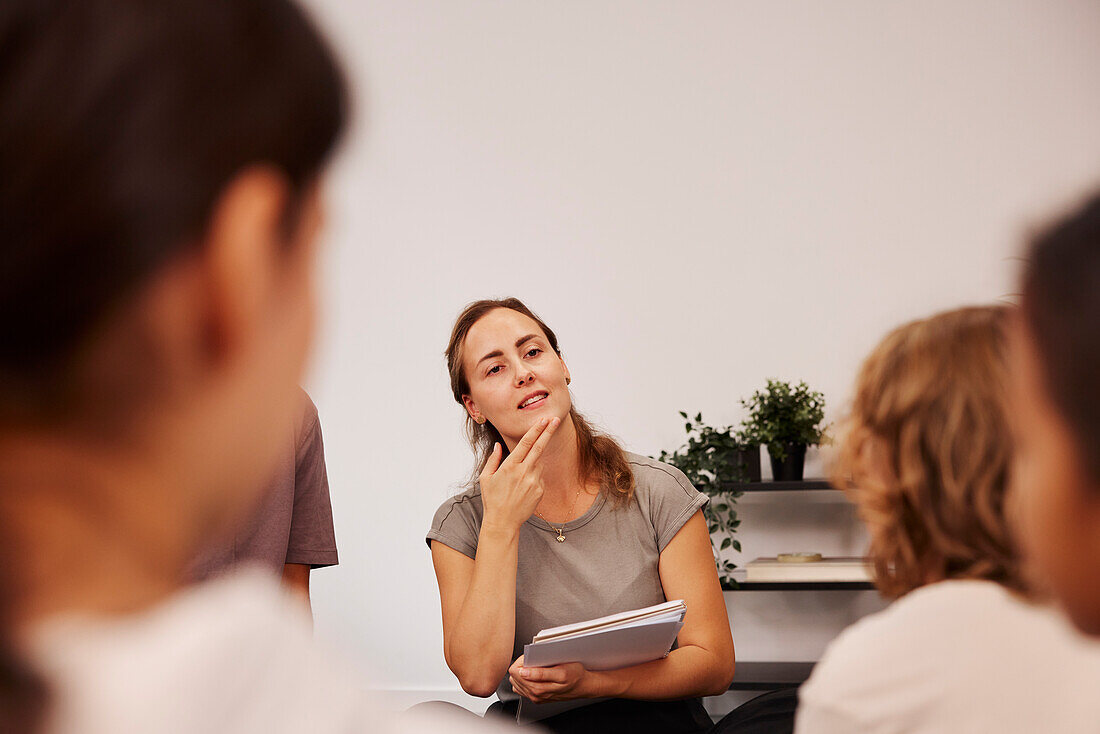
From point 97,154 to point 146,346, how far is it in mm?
66

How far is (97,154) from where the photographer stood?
0.98 feet

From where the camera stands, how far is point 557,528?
191 cm

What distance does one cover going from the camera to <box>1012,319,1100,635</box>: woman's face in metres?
0.45

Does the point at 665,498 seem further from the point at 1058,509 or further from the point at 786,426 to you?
the point at 1058,509

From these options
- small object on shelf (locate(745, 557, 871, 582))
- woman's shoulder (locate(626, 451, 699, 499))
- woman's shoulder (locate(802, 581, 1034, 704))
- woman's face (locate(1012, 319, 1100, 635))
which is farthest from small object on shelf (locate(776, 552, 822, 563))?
woman's face (locate(1012, 319, 1100, 635))

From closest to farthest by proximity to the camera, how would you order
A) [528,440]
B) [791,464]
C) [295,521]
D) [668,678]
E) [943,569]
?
[943,569] → [668,678] → [295,521] → [528,440] → [791,464]

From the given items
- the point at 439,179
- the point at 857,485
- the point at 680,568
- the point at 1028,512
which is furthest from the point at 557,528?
the point at 439,179

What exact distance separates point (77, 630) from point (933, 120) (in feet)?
10.2

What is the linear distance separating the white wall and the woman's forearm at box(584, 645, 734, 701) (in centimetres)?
123

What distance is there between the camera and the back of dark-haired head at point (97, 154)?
29 centimetres

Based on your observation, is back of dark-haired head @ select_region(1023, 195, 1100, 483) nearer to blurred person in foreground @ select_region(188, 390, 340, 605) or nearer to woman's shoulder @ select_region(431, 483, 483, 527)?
blurred person in foreground @ select_region(188, 390, 340, 605)

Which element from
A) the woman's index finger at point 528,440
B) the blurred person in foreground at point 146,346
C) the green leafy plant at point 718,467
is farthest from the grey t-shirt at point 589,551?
the blurred person in foreground at point 146,346

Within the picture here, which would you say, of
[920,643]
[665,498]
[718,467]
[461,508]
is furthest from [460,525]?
[920,643]

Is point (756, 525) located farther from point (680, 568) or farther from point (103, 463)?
point (103, 463)
